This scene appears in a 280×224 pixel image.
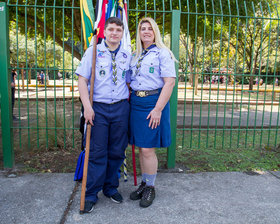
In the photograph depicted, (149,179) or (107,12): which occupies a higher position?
(107,12)

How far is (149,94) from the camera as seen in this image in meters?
2.82

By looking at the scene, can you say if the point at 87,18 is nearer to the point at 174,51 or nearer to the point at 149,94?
the point at 174,51

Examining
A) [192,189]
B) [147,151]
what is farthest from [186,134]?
[147,151]

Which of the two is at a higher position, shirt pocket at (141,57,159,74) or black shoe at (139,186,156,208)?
shirt pocket at (141,57,159,74)

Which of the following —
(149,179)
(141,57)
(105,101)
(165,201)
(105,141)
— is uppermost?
(141,57)

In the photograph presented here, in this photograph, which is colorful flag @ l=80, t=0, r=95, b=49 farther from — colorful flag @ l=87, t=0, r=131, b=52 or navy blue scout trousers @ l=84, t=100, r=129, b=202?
navy blue scout trousers @ l=84, t=100, r=129, b=202

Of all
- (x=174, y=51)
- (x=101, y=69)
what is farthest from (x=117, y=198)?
(x=174, y=51)

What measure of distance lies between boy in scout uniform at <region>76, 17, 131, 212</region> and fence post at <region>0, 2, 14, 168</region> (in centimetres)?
160

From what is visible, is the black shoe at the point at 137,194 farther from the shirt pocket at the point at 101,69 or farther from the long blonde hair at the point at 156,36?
the long blonde hair at the point at 156,36

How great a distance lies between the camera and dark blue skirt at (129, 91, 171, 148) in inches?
111

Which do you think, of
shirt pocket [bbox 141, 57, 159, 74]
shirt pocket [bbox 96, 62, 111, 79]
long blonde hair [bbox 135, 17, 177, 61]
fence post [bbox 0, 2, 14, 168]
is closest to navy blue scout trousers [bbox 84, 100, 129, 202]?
shirt pocket [bbox 96, 62, 111, 79]

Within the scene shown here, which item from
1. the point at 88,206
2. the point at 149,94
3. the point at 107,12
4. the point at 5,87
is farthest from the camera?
the point at 5,87

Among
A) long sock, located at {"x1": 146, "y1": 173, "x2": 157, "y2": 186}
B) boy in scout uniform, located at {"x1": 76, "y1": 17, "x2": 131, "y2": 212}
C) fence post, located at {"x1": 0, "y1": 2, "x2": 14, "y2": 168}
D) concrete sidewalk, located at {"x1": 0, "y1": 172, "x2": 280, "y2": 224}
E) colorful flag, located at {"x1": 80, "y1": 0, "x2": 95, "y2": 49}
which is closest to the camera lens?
concrete sidewalk, located at {"x1": 0, "y1": 172, "x2": 280, "y2": 224}

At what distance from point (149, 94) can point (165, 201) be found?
1.21 meters
